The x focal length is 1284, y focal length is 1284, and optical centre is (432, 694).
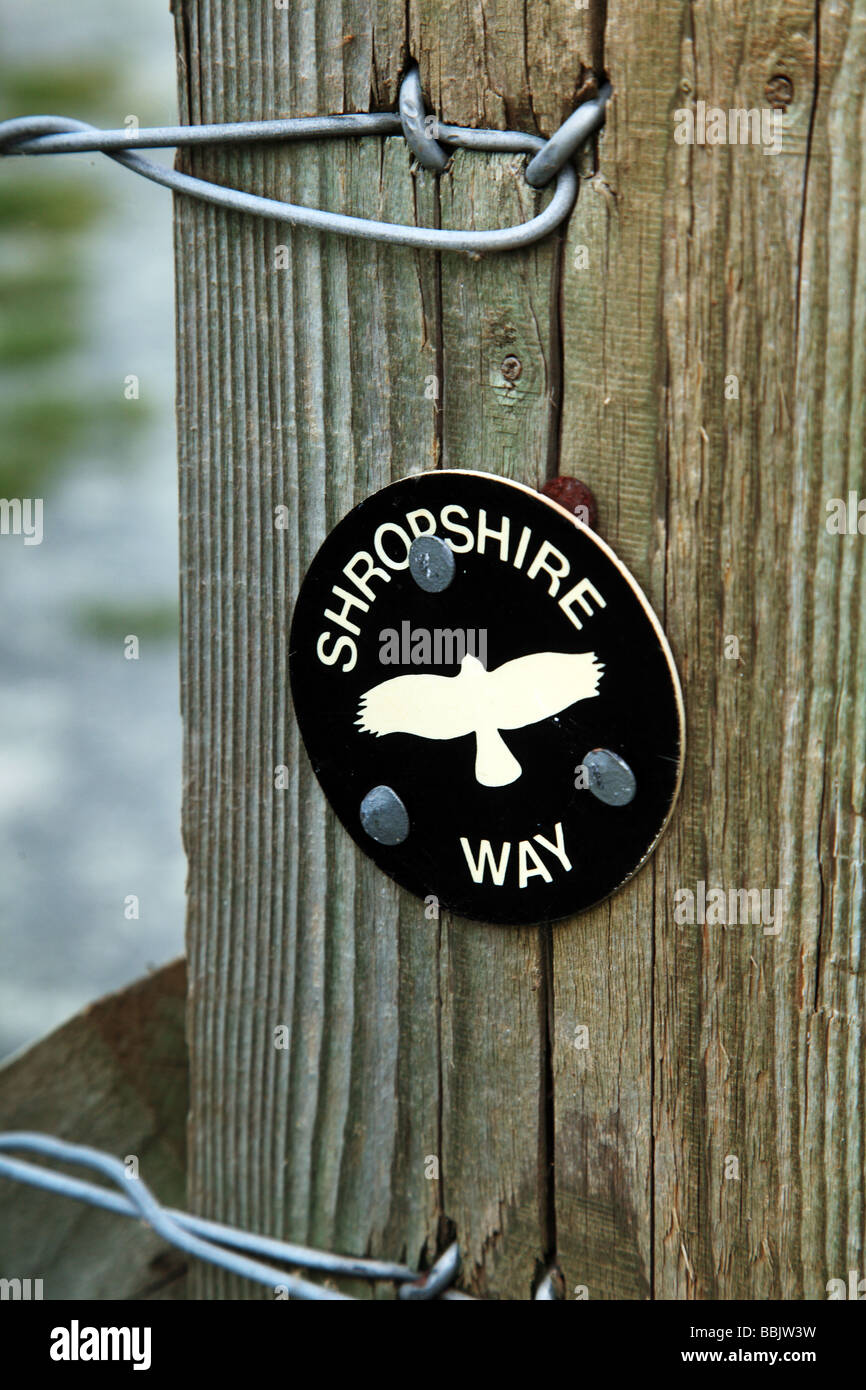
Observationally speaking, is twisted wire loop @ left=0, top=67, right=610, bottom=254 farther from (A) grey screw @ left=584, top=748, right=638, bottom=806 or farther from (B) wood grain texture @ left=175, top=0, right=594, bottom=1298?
(A) grey screw @ left=584, top=748, right=638, bottom=806

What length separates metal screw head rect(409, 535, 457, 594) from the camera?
1.26 metres

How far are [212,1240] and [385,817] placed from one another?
65 cm

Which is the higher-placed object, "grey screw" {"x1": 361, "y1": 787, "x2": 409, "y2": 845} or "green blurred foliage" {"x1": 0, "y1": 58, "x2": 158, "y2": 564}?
"green blurred foliage" {"x1": 0, "y1": 58, "x2": 158, "y2": 564}

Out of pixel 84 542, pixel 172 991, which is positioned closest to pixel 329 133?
pixel 172 991

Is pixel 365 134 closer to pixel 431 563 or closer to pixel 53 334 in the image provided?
pixel 431 563

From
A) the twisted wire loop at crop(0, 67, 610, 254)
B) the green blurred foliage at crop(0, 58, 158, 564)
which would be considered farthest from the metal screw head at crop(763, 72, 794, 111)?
the green blurred foliage at crop(0, 58, 158, 564)

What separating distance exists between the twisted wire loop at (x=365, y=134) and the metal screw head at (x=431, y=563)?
28 cm

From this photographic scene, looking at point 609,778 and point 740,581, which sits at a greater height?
point 740,581

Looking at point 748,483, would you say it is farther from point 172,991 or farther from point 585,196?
point 172,991

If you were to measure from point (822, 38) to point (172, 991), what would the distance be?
1434 mm

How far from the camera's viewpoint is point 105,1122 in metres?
1.79

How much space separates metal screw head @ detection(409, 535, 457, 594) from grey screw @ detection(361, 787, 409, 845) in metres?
0.23

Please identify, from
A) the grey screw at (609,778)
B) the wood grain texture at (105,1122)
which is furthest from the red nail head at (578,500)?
the wood grain texture at (105,1122)

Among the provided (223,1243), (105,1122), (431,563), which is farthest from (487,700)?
(105,1122)
